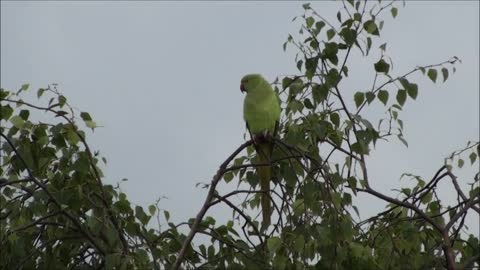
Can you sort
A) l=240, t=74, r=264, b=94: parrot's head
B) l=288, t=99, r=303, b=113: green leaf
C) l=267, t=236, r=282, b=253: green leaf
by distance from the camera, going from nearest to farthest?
l=267, t=236, r=282, b=253: green leaf
l=288, t=99, r=303, b=113: green leaf
l=240, t=74, r=264, b=94: parrot's head

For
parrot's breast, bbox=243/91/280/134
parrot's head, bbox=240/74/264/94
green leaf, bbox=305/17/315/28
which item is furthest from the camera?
parrot's head, bbox=240/74/264/94

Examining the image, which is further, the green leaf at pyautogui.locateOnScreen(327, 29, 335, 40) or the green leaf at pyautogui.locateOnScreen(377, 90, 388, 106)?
the green leaf at pyautogui.locateOnScreen(327, 29, 335, 40)

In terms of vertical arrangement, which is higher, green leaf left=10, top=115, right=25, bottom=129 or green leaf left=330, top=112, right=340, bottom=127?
green leaf left=330, top=112, right=340, bottom=127

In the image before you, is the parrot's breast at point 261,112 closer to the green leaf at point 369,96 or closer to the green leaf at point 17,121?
the green leaf at point 369,96

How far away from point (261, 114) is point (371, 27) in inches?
34.7

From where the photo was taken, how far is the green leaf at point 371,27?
4329 mm

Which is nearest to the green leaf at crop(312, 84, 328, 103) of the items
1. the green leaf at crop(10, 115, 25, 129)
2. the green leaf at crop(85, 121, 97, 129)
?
the green leaf at crop(85, 121, 97, 129)

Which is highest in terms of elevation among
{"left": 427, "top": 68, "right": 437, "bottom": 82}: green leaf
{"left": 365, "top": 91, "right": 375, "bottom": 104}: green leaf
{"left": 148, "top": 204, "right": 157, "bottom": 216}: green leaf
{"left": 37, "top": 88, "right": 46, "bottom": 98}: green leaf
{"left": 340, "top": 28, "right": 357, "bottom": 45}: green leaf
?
{"left": 340, "top": 28, "right": 357, "bottom": 45}: green leaf

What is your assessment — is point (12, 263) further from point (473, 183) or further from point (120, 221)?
point (473, 183)

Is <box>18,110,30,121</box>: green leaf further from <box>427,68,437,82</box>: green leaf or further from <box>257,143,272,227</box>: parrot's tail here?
<box>427,68,437,82</box>: green leaf

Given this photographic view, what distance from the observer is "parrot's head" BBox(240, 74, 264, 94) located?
16.2ft

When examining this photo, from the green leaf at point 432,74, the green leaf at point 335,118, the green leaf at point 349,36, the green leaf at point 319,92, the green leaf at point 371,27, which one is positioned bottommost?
the green leaf at point 335,118

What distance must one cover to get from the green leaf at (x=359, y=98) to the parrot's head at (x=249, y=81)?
916mm

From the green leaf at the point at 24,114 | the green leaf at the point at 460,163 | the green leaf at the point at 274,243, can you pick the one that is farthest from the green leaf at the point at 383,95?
the green leaf at the point at 24,114
